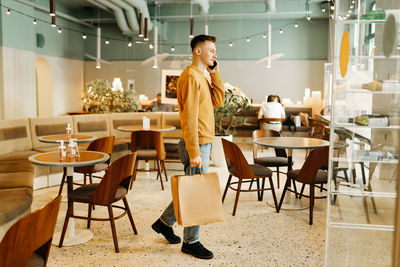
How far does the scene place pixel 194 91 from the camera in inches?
118

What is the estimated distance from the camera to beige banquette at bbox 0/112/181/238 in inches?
135

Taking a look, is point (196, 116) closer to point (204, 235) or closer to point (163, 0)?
point (204, 235)

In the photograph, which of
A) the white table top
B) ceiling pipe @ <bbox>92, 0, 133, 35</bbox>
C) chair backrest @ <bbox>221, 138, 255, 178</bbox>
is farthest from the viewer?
ceiling pipe @ <bbox>92, 0, 133, 35</bbox>

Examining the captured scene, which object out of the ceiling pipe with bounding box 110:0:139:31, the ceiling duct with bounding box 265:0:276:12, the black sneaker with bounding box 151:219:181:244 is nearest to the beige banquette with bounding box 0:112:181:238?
the black sneaker with bounding box 151:219:181:244

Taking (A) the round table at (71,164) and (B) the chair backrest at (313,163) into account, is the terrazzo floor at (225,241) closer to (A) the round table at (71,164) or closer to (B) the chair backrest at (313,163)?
(A) the round table at (71,164)

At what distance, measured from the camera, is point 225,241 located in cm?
367

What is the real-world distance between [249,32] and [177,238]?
1181 centimetres

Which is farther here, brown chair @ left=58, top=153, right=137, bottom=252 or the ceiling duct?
the ceiling duct

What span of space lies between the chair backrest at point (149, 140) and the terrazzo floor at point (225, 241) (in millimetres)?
994

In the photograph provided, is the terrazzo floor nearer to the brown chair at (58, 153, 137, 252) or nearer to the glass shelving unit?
the brown chair at (58, 153, 137, 252)

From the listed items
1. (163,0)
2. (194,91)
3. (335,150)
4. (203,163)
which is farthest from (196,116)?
(163,0)

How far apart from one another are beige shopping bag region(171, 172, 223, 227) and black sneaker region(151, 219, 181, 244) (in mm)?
804

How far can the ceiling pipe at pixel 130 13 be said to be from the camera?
11.1m

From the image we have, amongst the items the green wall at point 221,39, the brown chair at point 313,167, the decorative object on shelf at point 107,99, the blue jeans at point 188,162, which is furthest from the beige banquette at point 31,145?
the green wall at point 221,39
